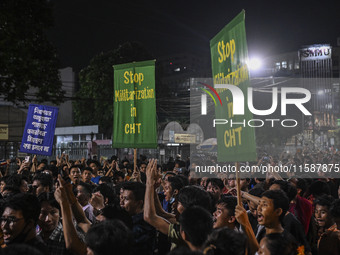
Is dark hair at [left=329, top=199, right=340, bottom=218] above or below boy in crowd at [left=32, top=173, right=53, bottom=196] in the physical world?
below

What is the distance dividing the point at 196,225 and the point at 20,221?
1.60 m

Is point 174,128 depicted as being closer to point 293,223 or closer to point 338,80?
point 293,223

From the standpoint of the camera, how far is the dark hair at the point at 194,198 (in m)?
4.30

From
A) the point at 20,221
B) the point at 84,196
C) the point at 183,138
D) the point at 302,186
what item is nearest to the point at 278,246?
the point at 20,221

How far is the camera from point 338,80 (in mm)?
95062

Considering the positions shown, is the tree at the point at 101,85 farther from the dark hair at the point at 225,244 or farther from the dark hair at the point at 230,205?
the dark hair at the point at 225,244

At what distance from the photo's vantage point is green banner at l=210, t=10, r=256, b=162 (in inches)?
178

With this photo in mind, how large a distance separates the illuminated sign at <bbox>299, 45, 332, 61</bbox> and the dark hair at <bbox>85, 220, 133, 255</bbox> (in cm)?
9702

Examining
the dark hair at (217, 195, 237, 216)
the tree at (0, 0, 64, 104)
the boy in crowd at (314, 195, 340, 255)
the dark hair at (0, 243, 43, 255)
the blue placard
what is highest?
the tree at (0, 0, 64, 104)

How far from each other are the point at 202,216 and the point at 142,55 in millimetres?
36569

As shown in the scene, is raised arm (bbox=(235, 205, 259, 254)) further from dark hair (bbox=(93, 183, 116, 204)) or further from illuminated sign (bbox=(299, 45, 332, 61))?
illuminated sign (bbox=(299, 45, 332, 61))

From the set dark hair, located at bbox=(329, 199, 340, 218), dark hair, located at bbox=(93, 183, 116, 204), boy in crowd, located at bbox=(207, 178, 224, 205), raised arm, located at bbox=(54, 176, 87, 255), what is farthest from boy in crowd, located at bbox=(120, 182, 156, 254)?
boy in crowd, located at bbox=(207, 178, 224, 205)

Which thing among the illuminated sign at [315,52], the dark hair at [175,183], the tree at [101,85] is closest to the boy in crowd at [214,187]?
the dark hair at [175,183]

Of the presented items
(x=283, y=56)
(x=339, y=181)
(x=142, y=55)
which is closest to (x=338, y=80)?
(x=283, y=56)
